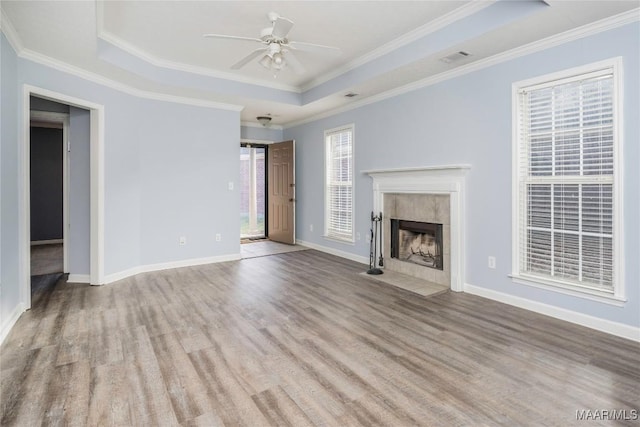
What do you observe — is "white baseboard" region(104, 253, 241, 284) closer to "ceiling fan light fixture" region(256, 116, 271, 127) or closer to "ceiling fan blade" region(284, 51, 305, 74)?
"ceiling fan light fixture" region(256, 116, 271, 127)

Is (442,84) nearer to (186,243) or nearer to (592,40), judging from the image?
(592,40)

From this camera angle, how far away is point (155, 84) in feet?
14.4

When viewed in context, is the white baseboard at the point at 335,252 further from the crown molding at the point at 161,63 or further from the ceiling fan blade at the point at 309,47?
the ceiling fan blade at the point at 309,47

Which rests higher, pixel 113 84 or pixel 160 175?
pixel 113 84

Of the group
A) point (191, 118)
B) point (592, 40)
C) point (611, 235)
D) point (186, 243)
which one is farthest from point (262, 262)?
point (592, 40)

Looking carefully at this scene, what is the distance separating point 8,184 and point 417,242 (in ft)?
14.4

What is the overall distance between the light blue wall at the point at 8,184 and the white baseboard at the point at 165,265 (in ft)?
4.01

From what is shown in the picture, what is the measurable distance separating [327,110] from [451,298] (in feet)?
12.4

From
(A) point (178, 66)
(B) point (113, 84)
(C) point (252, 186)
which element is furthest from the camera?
(C) point (252, 186)

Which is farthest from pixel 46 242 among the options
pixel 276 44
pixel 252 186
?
pixel 276 44

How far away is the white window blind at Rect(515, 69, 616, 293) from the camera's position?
2.79 metres

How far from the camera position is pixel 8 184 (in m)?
2.87

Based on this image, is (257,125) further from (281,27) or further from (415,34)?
(281,27)

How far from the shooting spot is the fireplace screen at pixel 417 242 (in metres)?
4.25
